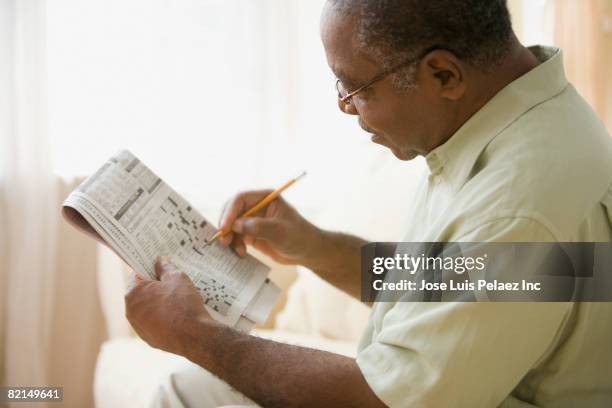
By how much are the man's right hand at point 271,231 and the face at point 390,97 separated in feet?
1.29

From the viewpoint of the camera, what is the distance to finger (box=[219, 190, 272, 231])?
1325 mm

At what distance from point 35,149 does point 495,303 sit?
160 cm

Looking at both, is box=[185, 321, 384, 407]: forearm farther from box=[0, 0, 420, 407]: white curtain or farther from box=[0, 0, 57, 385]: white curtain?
box=[0, 0, 57, 385]: white curtain

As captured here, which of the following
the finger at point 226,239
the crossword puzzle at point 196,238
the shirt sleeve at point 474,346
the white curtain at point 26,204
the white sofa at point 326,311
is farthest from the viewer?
the white curtain at point 26,204

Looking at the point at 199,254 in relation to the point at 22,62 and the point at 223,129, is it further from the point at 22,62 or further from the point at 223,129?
the point at 223,129

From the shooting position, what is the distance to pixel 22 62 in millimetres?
1987

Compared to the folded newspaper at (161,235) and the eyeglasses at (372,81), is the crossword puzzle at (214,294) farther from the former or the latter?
the eyeglasses at (372,81)

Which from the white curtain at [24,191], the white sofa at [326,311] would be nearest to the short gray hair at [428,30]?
the white sofa at [326,311]

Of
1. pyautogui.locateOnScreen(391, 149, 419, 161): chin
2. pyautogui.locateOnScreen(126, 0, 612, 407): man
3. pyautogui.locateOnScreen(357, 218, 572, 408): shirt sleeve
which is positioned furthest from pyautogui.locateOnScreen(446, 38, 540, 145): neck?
pyautogui.locateOnScreen(357, 218, 572, 408): shirt sleeve

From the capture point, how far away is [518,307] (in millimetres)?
794

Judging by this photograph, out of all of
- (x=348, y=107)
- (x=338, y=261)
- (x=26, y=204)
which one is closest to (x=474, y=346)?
(x=348, y=107)

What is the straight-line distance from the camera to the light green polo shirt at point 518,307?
798 mm

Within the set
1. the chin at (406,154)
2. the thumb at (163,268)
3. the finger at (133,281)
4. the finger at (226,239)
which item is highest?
the chin at (406,154)

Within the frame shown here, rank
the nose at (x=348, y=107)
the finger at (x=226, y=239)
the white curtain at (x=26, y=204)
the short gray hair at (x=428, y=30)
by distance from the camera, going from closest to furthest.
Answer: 1. the short gray hair at (x=428, y=30)
2. the nose at (x=348, y=107)
3. the finger at (x=226, y=239)
4. the white curtain at (x=26, y=204)
